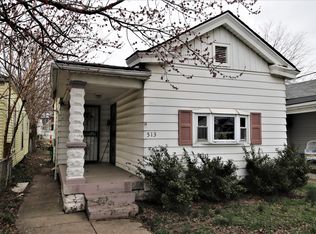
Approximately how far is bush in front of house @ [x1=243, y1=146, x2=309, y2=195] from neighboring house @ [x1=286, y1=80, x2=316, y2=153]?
5124 mm

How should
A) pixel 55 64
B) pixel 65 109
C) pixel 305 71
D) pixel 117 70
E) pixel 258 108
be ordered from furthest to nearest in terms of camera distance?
pixel 305 71 < pixel 65 109 < pixel 258 108 < pixel 117 70 < pixel 55 64

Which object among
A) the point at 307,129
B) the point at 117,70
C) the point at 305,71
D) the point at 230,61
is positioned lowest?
the point at 307,129

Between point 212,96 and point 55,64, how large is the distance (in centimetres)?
406

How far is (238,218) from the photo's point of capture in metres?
5.50

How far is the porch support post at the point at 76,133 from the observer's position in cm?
627

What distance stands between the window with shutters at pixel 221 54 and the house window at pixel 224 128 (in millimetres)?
1547

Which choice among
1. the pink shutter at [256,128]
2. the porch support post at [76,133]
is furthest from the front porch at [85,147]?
the pink shutter at [256,128]

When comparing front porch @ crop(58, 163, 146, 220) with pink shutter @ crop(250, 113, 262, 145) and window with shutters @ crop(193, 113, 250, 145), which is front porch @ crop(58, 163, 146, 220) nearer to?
window with shutters @ crop(193, 113, 250, 145)

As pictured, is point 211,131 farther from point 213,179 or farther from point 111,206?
point 111,206

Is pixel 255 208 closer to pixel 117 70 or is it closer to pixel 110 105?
pixel 117 70

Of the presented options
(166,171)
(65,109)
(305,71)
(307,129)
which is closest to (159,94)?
(166,171)

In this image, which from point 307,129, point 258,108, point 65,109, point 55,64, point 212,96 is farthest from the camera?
point 307,129

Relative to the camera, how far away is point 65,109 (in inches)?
407

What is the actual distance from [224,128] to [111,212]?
153 inches
